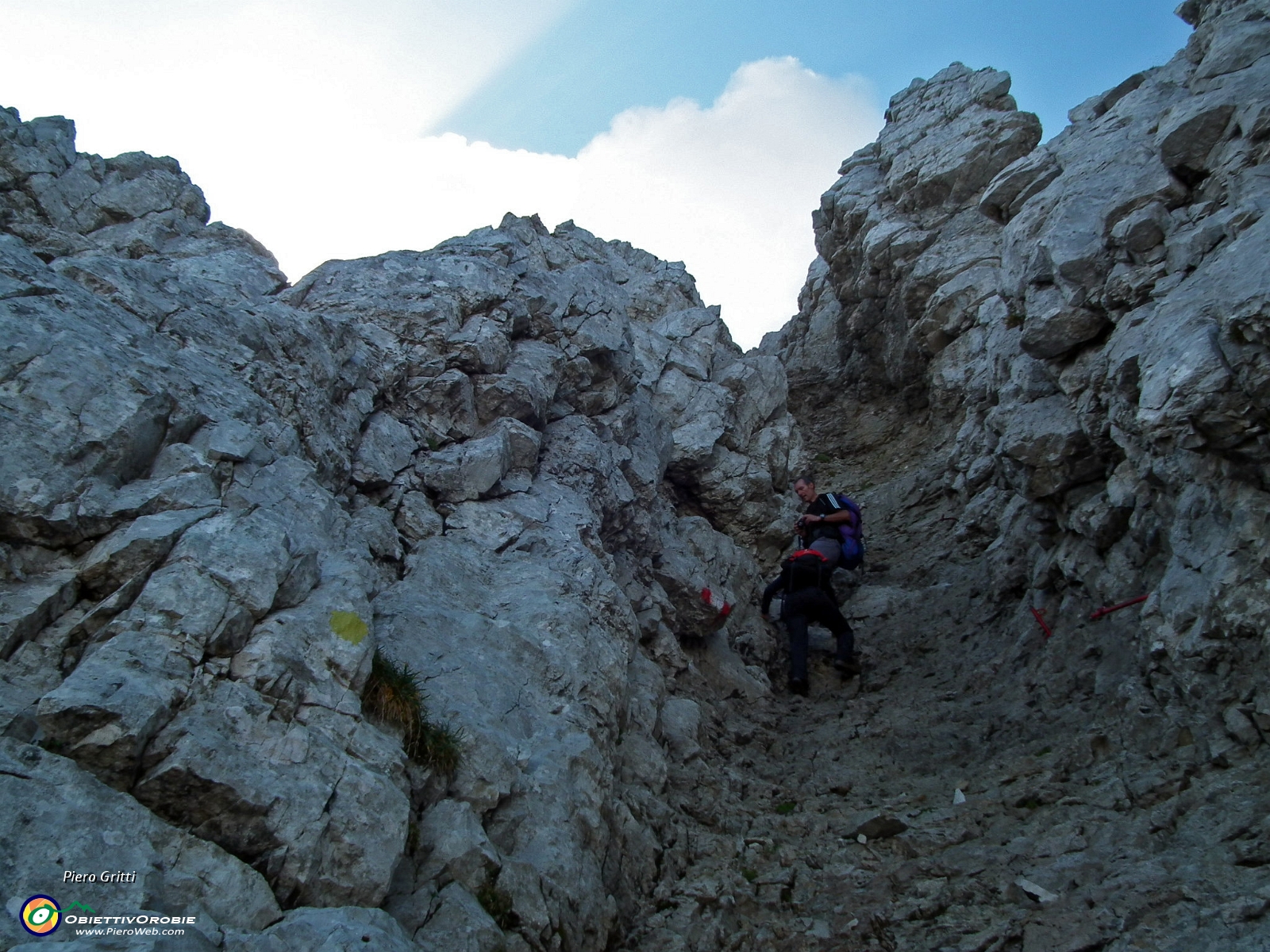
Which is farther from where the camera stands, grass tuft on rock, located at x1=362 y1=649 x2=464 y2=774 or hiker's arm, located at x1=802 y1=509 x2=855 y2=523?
hiker's arm, located at x1=802 y1=509 x2=855 y2=523

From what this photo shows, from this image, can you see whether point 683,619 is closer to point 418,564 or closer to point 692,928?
point 418,564

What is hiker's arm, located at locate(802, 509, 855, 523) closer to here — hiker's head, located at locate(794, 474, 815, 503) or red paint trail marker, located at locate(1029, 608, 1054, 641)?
hiker's head, located at locate(794, 474, 815, 503)

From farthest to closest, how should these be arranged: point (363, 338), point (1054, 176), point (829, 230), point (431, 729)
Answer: point (829, 230) → point (1054, 176) → point (363, 338) → point (431, 729)

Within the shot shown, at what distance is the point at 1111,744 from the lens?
10.8 meters

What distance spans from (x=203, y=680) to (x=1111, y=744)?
35.8ft

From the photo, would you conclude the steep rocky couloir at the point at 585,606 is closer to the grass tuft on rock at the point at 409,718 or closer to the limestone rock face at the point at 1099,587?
the limestone rock face at the point at 1099,587

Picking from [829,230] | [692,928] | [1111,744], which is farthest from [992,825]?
[829,230]

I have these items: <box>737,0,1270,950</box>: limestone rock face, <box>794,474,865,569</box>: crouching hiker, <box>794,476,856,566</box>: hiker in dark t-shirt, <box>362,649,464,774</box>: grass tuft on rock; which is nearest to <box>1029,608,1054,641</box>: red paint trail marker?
<box>737,0,1270,950</box>: limestone rock face

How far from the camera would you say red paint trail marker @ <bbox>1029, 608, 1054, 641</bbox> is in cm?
1417

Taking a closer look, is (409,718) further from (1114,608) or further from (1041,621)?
(1041,621)

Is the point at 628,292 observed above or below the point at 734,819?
above

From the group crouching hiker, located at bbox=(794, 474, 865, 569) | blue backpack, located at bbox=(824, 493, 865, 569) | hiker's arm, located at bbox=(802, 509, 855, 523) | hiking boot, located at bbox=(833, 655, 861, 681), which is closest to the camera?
hiking boot, located at bbox=(833, 655, 861, 681)

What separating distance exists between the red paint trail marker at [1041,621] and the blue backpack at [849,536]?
5056mm

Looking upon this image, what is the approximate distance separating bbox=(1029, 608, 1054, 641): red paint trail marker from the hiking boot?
3567 mm
